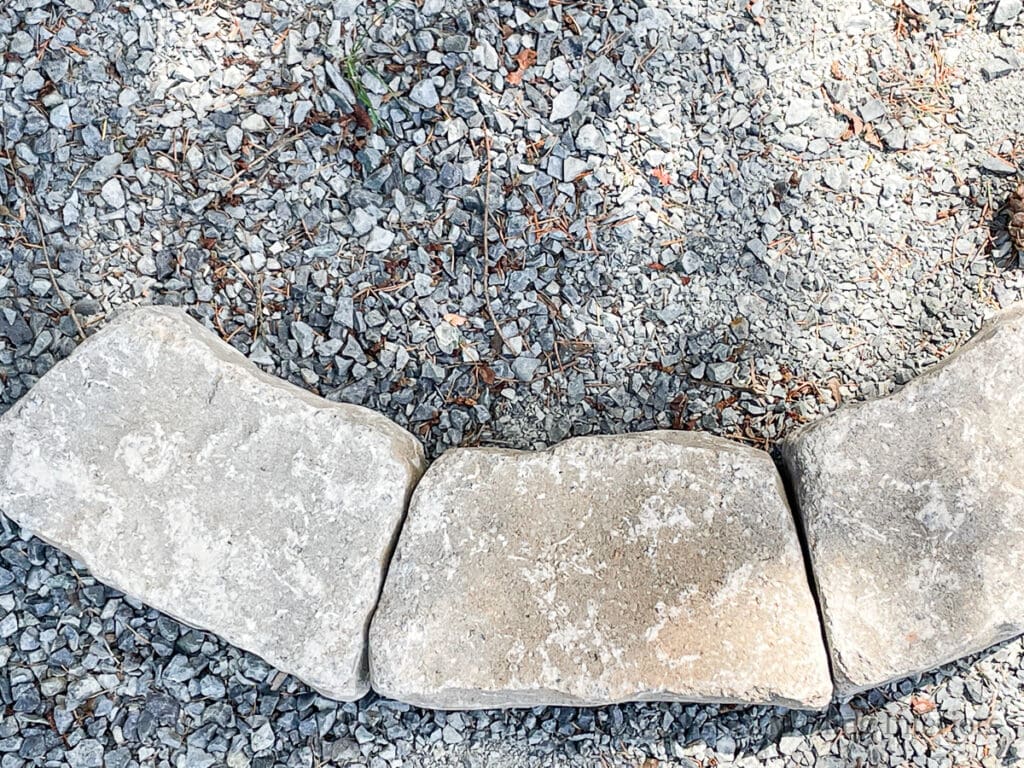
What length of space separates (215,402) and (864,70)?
5.33 feet

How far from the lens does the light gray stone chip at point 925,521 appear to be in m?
1.76

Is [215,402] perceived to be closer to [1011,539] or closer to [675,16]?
[675,16]

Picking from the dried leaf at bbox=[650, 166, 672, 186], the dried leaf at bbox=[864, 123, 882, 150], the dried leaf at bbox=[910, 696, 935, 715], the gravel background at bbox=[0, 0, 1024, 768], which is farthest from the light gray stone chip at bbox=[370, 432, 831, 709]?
the dried leaf at bbox=[864, 123, 882, 150]

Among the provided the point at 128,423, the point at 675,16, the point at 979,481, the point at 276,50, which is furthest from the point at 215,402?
the point at 979,481

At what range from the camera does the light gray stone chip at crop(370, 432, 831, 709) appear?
69.7 inches

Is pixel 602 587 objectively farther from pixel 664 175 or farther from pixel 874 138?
pixel 874 138

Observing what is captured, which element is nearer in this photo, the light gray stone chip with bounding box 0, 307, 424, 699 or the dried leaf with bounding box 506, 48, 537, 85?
the light gray stone chip with bounding box 0, 307, 424, 699

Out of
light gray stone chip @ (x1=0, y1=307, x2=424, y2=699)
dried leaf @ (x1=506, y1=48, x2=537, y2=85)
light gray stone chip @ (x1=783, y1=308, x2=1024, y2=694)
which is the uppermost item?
dried leaf @ (x1=506, y1=48, x2=537, y2=85)

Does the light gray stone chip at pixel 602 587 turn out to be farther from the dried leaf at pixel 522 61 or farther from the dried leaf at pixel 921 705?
the dried leaf at pixel 522 61

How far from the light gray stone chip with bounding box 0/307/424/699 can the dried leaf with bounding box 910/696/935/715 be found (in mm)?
1207

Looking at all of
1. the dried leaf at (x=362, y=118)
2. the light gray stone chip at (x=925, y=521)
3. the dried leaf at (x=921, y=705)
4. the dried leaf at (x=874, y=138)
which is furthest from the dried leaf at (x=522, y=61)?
the dried leaf at (x=921, y=705)

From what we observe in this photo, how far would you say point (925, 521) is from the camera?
1.78 meters

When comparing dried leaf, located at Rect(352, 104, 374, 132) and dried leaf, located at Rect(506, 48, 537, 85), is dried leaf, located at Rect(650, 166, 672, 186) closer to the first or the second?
dried leaf, located at Rect(506, 48, 537, 85)

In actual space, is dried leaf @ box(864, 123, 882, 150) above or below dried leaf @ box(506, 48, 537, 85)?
above
